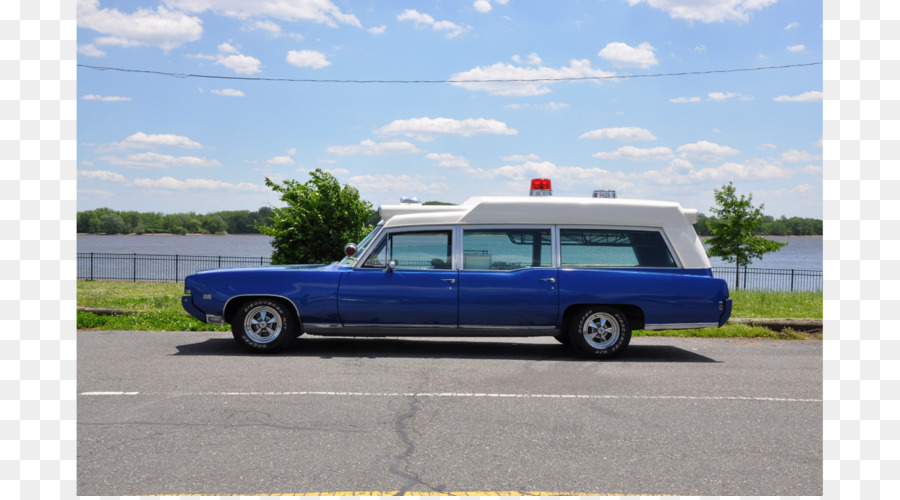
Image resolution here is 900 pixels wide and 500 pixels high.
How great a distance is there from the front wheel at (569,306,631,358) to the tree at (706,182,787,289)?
2802 cm

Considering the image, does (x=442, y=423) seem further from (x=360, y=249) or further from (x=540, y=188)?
(x=540, y=188)

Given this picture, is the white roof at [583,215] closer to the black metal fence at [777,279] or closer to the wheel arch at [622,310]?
the wheel arch at [622,310]

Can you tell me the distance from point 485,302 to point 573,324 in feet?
3.61

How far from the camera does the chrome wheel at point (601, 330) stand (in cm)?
895

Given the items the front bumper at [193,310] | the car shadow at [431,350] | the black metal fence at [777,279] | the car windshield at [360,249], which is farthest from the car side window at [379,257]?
the black metal fence at [777,279]

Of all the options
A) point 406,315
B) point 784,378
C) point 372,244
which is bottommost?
point 784,378

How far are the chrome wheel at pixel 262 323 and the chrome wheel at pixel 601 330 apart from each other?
3.72 metres

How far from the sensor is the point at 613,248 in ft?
30.0

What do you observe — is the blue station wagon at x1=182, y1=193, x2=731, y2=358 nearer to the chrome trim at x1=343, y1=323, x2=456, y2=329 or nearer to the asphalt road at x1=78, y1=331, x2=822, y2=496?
the chrome trim at x1=343, y1=323, x2=456, y2=329

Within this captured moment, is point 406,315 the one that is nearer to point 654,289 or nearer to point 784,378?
point 654,289

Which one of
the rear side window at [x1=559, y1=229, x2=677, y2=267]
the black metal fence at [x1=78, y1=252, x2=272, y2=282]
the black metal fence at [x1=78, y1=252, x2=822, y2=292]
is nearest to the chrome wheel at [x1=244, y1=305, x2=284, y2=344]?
the rear side window at [x1=559, y1=229, x2=677, y2=267]

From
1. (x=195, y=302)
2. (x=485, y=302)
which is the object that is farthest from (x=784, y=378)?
(x=195, y=302)

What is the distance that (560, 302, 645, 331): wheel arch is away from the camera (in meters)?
9.02

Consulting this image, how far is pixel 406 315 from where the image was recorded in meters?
8.88
